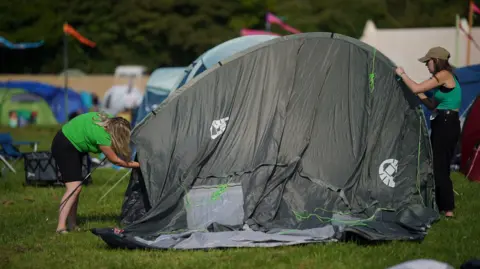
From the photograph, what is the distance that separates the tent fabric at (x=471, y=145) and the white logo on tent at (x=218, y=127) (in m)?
4.55

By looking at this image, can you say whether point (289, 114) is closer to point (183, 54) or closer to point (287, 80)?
point (287, 80)

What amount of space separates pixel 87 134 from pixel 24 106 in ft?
77.2

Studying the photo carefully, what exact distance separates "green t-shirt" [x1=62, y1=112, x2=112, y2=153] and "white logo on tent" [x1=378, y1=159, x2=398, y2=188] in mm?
2842

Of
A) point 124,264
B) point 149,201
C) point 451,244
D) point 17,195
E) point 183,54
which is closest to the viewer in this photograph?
point 124,264

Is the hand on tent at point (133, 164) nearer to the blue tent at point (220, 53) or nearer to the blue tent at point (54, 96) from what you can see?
the blue tent at point (220, 53)

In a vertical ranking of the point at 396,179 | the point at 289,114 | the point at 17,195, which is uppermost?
the point at 289,114

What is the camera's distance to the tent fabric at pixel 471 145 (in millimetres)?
12117

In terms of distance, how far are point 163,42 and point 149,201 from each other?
39528 millimetres

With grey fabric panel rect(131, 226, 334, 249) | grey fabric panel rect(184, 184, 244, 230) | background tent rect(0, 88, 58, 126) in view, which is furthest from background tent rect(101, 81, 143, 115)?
grey fabric panel rect(131, 226, 334, 249)

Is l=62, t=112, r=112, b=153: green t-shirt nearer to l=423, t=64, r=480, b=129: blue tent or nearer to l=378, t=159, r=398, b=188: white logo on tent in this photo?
l=378, t=159, r=398, b=188: white logo on tent

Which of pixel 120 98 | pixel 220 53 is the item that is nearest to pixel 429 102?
pixel 220 53

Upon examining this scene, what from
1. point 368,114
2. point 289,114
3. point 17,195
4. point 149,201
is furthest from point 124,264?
point 17,195

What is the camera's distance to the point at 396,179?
9.09 m

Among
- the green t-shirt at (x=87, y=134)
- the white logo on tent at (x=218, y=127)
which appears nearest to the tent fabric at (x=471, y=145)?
the white logo on tent at (x=218, y=127)
